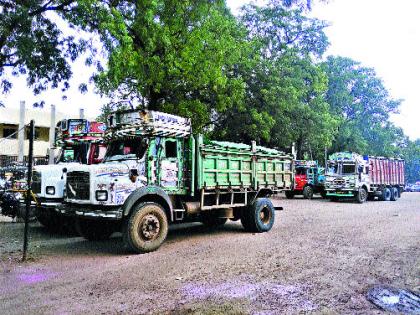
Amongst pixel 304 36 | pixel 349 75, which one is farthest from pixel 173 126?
pixel 349 75

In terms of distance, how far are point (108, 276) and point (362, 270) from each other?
4261mm

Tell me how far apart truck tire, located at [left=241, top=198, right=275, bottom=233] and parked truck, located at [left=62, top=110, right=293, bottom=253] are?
0.09 ft

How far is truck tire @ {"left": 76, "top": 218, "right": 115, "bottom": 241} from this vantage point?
8797 mm

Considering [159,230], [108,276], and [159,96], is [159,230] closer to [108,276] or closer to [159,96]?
[108,276]

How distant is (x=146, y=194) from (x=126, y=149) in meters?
1.37

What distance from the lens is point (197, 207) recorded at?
29.3 ft

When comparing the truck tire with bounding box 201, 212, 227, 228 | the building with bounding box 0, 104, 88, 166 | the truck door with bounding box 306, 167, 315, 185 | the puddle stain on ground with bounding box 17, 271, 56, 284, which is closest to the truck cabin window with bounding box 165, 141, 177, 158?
the truck tire with bounding box 201, 212, 227, 228

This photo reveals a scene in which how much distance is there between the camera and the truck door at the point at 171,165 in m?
8.41

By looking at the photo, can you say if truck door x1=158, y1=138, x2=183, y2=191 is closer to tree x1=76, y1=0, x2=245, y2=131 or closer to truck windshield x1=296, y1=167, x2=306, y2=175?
tree x1=76, y1=0, x2=245, y2=131

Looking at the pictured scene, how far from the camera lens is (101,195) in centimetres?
736

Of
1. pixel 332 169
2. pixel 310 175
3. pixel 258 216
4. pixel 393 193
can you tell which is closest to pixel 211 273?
pixel 258 216

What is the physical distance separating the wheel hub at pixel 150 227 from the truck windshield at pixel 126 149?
1379 millimetres

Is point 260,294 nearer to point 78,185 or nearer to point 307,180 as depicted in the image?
point 78,185

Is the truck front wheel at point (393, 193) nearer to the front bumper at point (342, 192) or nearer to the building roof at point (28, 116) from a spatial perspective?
the front bumper at point (342, 192)
